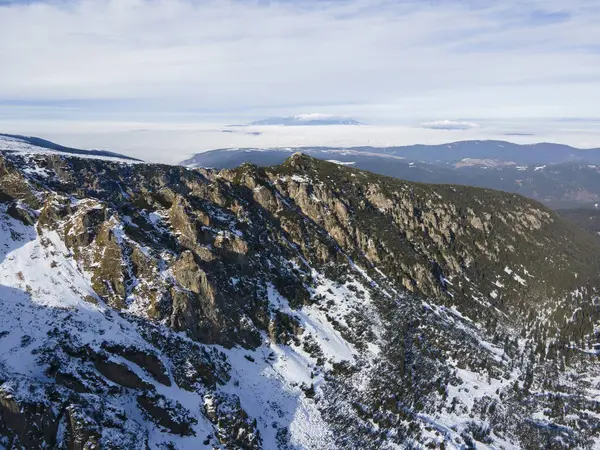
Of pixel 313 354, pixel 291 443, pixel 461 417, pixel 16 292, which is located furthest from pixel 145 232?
pixel 461 417

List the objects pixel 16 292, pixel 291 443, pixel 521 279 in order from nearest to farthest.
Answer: pixel 291 443 → pixel 16 292 → pixel 521 279

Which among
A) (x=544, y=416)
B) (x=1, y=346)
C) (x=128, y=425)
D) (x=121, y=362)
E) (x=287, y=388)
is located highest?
(x=1, y=346)

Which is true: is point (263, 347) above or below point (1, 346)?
below

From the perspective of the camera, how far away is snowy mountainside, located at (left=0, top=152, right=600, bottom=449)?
70.9 m

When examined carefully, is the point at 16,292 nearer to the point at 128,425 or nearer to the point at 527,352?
the point at 128,425

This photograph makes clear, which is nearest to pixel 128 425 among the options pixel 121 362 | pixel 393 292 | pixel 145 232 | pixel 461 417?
pixel 121 362

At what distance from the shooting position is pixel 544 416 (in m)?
103

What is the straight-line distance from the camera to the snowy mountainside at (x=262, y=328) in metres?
70.9

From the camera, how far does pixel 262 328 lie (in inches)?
4400

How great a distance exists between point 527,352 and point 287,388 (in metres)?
89.1

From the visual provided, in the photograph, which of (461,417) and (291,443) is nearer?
(291,443)

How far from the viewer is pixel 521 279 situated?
577 feet

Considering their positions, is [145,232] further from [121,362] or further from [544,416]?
[544,416]

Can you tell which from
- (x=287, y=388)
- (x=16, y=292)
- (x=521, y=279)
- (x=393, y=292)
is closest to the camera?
(x=16, y=292)
